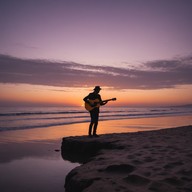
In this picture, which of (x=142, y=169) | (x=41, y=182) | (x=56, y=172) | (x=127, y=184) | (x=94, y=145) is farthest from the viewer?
(x=94, y=145)

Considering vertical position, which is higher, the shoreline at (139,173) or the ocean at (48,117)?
the shoreline at (139,173)

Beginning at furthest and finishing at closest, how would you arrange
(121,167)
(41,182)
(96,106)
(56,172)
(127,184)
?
1. (96,106)
2. (56,172)
3. (41,182)
4. (121,167)
5. (127,184)

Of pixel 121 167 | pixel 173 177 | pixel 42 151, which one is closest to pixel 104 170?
pixel 121 167

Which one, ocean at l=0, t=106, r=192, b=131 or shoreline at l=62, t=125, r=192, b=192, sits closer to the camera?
shoreline at l=62, t=125, r=192, b=192

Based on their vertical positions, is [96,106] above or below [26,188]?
above

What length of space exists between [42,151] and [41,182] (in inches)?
138

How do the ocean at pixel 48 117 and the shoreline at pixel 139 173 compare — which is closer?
the shoreline at pixel 139 173

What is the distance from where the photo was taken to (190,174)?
3.68 meters

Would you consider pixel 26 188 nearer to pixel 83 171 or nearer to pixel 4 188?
pixel 4 188

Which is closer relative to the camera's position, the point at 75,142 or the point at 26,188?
the point at 26,188

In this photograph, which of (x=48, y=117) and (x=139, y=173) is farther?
(x=48, y=117)

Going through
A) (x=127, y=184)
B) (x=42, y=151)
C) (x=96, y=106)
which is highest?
(x=96, y=106)

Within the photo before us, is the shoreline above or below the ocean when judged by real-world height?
above

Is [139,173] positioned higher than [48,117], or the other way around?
[139,173]
